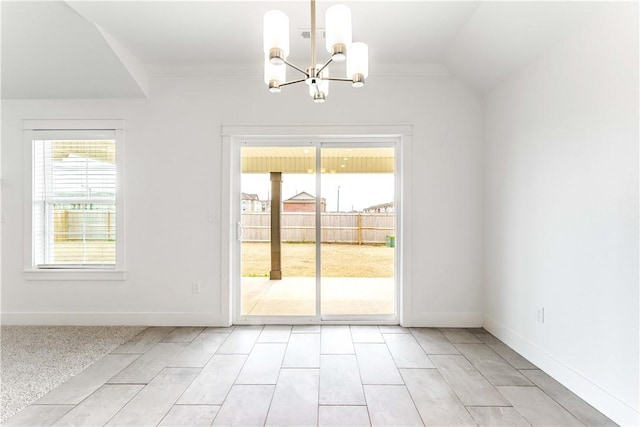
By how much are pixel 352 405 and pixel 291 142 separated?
270 centimetres

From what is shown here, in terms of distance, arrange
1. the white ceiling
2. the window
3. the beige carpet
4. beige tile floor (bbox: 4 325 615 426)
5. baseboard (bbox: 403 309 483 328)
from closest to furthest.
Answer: beige tile floor (bbox: 4 325 615 426) < the beige carpet < the white ceiling < baseboard (bbox: 403 309 483 328) < the window

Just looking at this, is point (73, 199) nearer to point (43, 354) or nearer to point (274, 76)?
point (43, 354)

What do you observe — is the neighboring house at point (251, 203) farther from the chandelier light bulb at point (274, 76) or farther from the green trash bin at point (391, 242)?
the chandelier light bulb at point (274, 76)

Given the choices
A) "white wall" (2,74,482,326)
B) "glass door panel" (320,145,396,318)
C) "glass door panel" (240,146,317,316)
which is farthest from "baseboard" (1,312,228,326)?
"glass door panel" (320,145,396,318)

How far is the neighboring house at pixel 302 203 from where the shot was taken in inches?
153

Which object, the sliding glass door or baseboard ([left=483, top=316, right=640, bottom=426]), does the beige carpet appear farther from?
baseboard ([left=483, top=316, right=640, bottom=426])

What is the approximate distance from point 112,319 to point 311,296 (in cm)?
224

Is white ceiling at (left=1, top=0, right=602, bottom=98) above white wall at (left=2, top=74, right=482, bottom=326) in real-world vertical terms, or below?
above

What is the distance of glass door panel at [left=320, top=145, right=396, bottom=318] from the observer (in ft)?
12.8

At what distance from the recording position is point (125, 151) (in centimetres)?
374

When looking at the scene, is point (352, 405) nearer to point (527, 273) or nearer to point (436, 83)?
point (527, 273)

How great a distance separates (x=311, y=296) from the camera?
3.90m

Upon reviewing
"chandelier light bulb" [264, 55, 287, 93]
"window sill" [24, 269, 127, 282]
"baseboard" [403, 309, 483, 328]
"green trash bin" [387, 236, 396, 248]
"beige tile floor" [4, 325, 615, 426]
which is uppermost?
"chandelier light bulb" [264, 55, 287, 93]

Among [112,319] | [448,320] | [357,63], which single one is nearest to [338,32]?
[357,63]
